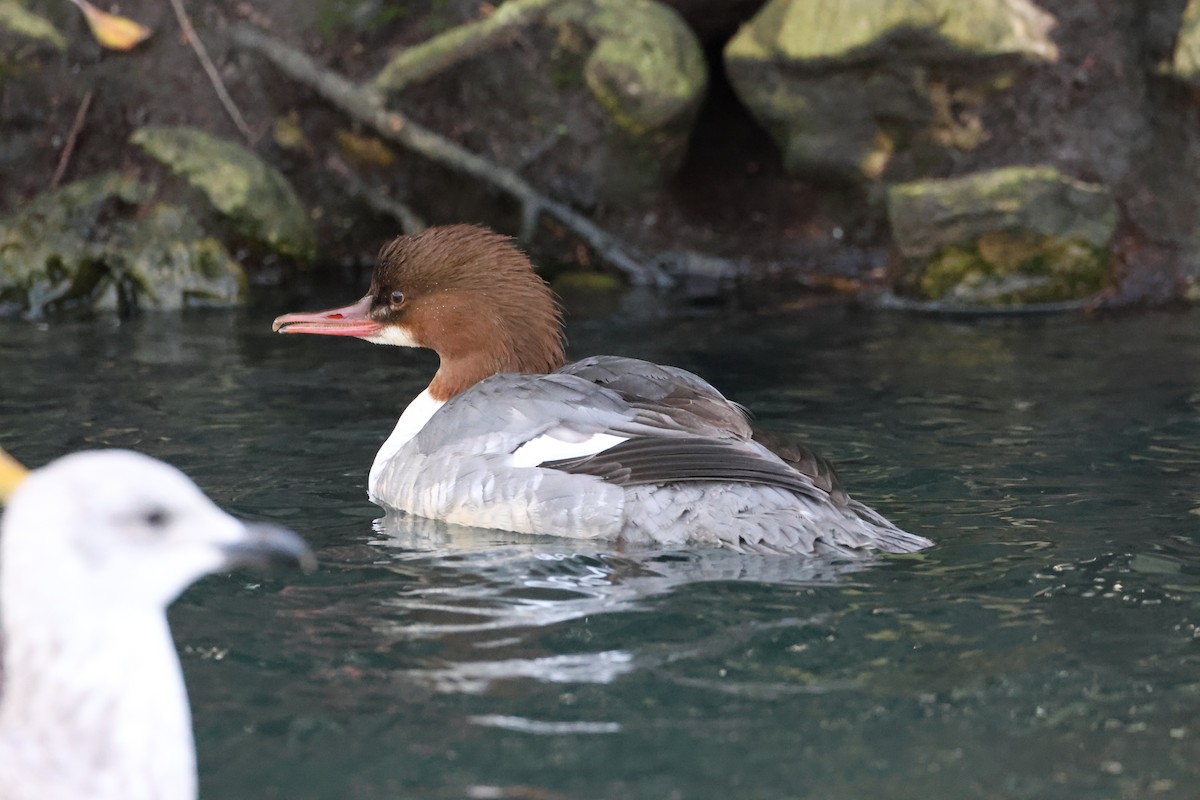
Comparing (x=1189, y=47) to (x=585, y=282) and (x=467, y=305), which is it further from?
(x=467, y=305)

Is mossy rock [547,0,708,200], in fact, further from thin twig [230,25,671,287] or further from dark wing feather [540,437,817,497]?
dark wing feather [540,437,817,497]

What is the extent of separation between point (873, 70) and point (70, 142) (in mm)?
6071

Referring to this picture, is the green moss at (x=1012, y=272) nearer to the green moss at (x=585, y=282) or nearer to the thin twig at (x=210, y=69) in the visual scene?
the green moss at (x=585, y=282)

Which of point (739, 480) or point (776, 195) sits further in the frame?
point (776, 195)

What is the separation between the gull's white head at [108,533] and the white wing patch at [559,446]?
8.64 ft

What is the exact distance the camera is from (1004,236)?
9.92m

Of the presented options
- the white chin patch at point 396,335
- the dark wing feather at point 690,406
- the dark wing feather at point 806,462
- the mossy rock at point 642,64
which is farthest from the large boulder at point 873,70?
the dark wing feather at point 806,462

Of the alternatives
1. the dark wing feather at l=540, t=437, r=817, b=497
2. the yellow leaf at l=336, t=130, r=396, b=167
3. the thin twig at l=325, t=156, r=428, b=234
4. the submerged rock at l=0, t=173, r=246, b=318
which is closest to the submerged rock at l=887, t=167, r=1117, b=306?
the thin twig at l=325, t=156, r=428, b=234

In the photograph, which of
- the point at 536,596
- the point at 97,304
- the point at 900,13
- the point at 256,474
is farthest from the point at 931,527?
A: the point at 97,304

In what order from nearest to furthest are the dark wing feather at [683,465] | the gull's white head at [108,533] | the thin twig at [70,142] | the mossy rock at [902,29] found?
the gull's white head at [108,533]
the dark wing feather at [683,465]
the mossy rock at [902,29]
the thin twig at [70,142]

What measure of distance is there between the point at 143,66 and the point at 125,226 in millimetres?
1695

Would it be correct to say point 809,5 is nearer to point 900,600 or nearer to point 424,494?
point 424,494

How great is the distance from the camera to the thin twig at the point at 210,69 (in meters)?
11.3

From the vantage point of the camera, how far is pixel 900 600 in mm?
4398
